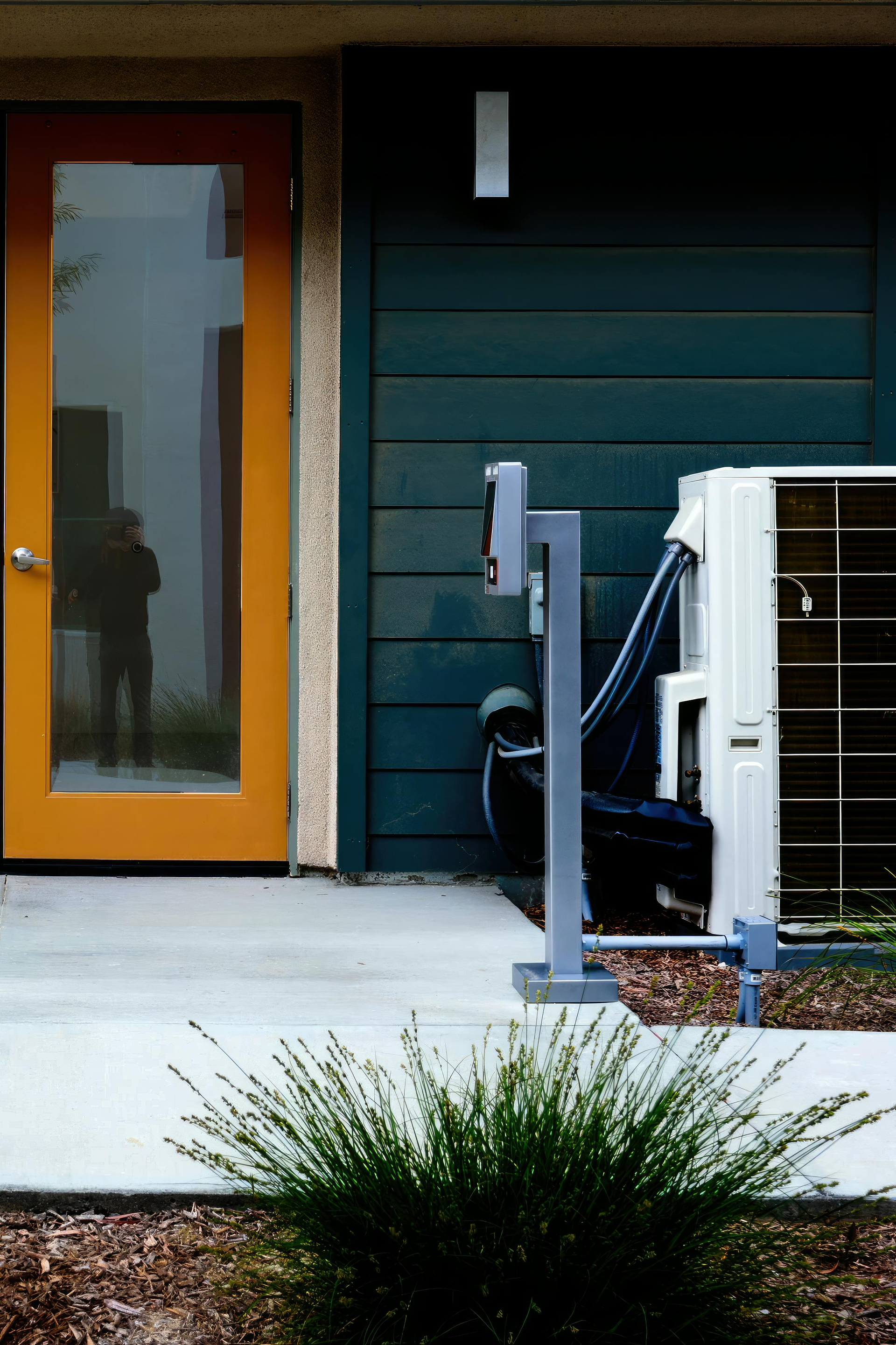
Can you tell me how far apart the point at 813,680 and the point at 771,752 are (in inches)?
8.6

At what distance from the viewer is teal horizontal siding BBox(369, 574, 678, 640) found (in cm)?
393

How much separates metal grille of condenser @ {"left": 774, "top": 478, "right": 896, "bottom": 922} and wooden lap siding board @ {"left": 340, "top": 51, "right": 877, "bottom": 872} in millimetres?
782

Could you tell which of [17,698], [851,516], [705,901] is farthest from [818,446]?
[17,698]

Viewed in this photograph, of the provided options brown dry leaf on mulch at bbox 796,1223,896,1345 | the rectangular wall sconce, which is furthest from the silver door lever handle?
brown dry leaf on mulch at bbox 796,1223,896,1345

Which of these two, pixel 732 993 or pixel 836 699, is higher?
pixel 836 699

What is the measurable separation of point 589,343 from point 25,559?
195 cm

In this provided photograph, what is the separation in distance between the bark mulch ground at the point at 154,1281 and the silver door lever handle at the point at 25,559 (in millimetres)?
2624

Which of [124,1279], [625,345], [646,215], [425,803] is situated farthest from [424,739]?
[124,1279]

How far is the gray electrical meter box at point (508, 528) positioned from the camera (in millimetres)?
2363

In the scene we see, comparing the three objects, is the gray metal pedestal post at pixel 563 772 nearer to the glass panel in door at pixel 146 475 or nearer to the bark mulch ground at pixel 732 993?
the bark mulch ground at pixel 732 993

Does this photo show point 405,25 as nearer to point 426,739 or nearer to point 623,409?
point 623,409

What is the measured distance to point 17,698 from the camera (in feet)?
13.0

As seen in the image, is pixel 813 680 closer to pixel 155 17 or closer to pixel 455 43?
pixel 455 43

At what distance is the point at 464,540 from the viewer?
3.94 metres
